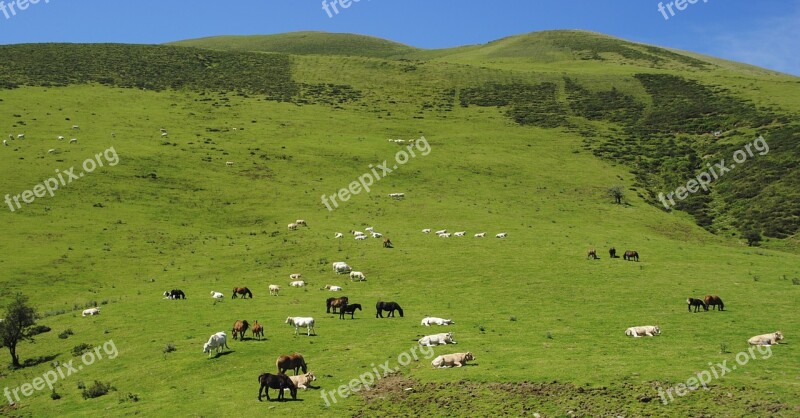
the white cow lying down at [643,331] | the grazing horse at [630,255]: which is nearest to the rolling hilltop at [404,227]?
the white cow lying down at [643,331]

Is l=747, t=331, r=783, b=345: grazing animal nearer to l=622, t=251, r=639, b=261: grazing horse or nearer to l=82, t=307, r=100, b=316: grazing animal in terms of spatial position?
l=622, t=251, r=639, b=261: grazing horse

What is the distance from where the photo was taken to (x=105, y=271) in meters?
47.5

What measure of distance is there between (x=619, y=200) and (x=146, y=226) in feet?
187

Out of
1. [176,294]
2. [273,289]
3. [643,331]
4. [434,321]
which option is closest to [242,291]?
[273,289]

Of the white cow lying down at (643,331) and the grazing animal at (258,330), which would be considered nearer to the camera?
the white cow lying down at (643,331)

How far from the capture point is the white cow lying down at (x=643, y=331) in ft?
83.3

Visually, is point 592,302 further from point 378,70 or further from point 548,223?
point 378,70

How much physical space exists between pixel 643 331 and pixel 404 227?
37126 mm

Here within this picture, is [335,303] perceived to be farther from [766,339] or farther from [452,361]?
[766,339]

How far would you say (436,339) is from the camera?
2497 centimetres

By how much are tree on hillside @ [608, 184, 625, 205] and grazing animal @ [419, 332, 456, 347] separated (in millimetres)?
54892

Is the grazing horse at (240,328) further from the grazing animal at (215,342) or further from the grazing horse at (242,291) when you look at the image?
the grazing horse at (242,291)

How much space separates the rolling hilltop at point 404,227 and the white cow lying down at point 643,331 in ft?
1.81

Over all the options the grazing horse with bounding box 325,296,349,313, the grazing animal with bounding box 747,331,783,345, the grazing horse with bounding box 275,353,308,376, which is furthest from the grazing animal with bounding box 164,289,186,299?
the grazing animal with bounding box 747,331,783,345
